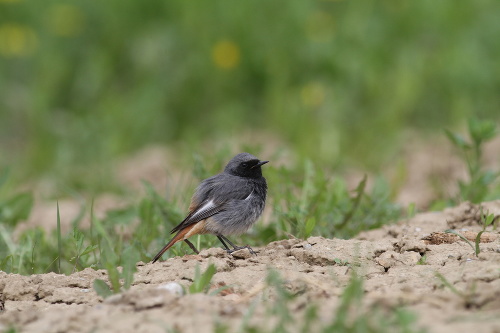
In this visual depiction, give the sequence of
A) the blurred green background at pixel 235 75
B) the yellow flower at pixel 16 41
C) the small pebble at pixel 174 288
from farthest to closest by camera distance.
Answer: the yellow flower at pixel 16 41, the blurred green background at pixel 235 75, the small pebble at pixel 174 288

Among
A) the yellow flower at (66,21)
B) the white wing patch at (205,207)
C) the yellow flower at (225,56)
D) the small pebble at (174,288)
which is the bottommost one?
the small pebble at (174,288)

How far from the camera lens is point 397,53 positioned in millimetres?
10422

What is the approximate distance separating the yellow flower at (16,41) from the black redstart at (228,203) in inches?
248

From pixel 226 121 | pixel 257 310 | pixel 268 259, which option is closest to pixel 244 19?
pixel 226 121

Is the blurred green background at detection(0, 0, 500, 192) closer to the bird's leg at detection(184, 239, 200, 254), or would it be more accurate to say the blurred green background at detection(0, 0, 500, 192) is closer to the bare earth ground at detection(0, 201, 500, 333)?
the bird's leg at detection(184, 239, 200, 254)

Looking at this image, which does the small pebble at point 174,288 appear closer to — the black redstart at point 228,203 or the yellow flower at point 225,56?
the black redstart at point 228,203

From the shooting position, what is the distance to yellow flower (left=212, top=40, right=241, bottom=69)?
10.4m

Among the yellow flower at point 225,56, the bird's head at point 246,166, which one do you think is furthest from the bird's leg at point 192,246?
A: the yellow flower at point 225,56

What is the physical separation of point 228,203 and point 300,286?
164 cm

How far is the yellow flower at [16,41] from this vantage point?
11062 millimetres

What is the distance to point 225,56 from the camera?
1045cm

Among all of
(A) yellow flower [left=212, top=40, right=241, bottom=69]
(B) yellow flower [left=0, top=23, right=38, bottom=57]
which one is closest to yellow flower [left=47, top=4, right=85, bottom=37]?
(B) yellow flower [left=0, top=23, right=38, bottom=57]

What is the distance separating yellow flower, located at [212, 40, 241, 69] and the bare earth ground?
536 centimetres

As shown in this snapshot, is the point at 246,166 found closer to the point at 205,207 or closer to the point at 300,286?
the point at 205,207
